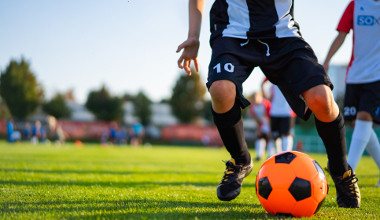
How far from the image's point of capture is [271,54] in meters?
2.63

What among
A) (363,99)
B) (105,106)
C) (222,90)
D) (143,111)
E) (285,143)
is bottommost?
(143,111)

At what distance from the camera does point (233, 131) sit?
2777mm

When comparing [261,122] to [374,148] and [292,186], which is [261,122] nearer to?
[374,148]

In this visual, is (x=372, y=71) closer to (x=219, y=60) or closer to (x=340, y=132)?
(x=340, y=132)

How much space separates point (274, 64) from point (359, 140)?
6.95 ft

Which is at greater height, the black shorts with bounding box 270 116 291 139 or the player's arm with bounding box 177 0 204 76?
the player's arm with bounding box 177 0 204 76

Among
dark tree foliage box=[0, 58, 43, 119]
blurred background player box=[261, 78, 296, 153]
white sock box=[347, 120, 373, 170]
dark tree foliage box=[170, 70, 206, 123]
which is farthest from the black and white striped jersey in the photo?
dark tree foliage box=[170, 70, 206, 123]

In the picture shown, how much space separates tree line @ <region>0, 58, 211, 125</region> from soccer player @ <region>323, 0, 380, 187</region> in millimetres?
47558

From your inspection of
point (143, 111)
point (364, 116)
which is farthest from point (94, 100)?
point (364, 116)

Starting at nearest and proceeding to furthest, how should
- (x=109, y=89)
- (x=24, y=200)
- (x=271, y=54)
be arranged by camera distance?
(x=271, y=54) → (x=24, y=200) → (x=109, y=89)

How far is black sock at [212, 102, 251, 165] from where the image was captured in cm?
271

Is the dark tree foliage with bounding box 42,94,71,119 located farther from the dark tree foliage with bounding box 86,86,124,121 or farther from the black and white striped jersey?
the black and white striped jersey

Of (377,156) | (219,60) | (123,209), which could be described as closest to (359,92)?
(377,156)

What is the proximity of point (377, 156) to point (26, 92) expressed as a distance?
51261mm
